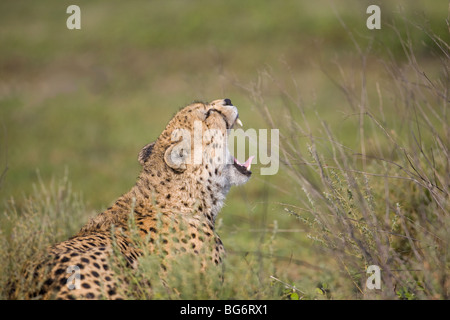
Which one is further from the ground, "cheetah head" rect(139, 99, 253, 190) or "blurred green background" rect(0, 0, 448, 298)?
"blurred green background" rect(0, 0, 448, 298)

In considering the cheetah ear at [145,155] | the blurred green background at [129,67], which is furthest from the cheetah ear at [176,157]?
the blurred green background at [129,67]

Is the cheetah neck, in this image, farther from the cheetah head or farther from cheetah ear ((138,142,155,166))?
cheetah ear ((138,142,155,166))

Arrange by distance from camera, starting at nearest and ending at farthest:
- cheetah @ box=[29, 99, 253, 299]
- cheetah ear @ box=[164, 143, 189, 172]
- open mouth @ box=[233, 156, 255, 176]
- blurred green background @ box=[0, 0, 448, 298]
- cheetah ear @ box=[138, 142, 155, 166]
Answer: cheetah @ box=[29, 99, 253, 299] → cheetah ear @ box=[164, 143, 189, 172] → open mouth @ box=[233, 156, 255, 176] → cheetah ear @ box=[138, 142, 155, 166] → blurred green background @ box=[0, 0, 448, 298]

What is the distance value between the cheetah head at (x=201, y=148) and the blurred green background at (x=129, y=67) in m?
4.20

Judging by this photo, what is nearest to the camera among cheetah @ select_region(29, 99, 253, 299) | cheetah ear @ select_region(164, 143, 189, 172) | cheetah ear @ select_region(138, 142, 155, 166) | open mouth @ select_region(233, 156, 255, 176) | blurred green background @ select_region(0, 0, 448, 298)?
cheetah @ select_region(29, 99, 253, 299)

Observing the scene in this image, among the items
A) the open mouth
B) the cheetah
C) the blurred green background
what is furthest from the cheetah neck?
the blurred green background

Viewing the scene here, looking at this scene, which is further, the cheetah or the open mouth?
the open mouth

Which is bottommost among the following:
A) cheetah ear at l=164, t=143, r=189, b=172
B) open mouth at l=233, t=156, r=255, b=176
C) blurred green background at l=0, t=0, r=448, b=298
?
open mouth at l=233, t=156, r=255, b=176

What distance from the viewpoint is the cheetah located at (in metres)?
3.37

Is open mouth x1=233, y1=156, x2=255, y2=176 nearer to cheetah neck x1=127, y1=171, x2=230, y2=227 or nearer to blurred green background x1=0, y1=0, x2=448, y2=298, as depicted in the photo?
cheetah neck x1=127, y1=171, x2=230, y2=227

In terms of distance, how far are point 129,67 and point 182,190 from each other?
499 inches

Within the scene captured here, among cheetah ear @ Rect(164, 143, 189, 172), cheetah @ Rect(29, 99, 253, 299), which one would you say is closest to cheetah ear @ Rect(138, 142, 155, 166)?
cheetah @ Rect(29, 99, 253, 299)

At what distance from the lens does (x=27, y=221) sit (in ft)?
13.2
